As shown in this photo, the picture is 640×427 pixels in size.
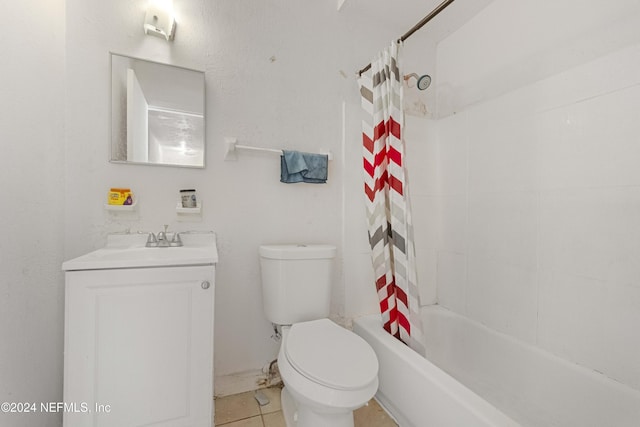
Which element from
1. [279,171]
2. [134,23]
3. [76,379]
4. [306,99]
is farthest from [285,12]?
[76,379]

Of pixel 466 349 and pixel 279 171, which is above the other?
pixel 279 171

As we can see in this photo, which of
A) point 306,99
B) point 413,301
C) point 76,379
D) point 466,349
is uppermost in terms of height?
point 306,99

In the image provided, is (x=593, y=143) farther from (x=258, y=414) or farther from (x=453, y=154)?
(x=258, y=414)

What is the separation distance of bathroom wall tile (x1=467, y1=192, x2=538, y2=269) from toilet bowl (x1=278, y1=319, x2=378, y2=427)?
1027 millimetres

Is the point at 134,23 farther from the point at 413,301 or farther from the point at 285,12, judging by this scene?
the point at 413,301

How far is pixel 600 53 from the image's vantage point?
1.22 meters

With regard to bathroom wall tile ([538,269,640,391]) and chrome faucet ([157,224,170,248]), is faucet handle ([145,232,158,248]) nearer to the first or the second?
chrome faucet ([157,224,170,248])

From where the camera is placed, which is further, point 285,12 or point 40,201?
point 285,12

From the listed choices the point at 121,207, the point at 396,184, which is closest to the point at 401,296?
the point at 396,184

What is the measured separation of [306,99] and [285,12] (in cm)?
53

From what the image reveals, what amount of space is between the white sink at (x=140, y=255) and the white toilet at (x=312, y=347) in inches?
14.2

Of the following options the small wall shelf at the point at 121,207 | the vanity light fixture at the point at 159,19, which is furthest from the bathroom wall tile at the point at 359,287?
the vanity light fixture at the point at 159,19

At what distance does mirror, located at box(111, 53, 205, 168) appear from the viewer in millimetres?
1315

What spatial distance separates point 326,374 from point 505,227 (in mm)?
1314
